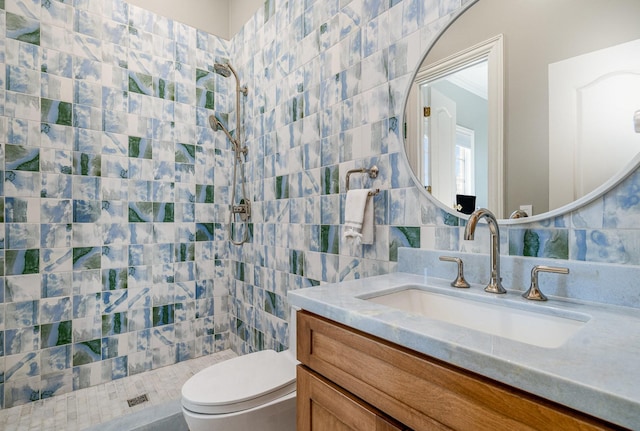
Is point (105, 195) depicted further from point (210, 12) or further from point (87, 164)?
point (210, 12)

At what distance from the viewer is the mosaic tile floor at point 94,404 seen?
1712mm

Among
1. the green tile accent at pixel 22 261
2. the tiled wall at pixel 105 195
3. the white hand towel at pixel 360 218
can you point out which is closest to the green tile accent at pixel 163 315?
the tiled wall at pixel 105 195

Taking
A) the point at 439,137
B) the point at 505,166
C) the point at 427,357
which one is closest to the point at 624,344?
the point at 427,357

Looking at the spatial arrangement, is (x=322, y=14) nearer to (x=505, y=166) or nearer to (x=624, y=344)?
(x=505, y=166)

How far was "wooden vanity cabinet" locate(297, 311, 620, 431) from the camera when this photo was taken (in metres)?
0.49

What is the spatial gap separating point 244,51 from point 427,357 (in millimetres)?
2458

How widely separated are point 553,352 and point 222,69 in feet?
8.18

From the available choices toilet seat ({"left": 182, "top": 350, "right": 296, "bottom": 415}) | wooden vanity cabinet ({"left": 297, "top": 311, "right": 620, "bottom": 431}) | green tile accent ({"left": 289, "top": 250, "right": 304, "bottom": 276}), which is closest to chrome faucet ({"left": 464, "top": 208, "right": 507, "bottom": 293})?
wooden vanity cabinet ({"left": 297, "top": 311, "right": 620, "bottom": 431})

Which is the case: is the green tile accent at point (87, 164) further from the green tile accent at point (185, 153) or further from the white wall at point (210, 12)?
the white wall at point (210, 12)

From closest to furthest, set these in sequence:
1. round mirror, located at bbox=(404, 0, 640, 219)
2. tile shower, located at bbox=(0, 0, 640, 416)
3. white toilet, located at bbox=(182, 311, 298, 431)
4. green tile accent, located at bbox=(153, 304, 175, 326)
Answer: round mirror, located at bbox=(404, 0, 640, 219) → white toilet, located at bbox=(182, 311, 298, 431) → tile shower, located at bbox=(0, 0, 640, 416) → green tile accent, located at bbox=(153, 304, 175, 326)

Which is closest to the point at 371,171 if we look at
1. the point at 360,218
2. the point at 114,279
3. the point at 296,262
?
the point at 360,218

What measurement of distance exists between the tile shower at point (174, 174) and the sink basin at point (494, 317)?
0.25 meters

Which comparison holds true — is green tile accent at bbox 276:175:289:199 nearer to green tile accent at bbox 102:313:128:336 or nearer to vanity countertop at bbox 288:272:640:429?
vanity countertop at bbox 288:272:640:429

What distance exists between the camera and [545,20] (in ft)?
3.12
